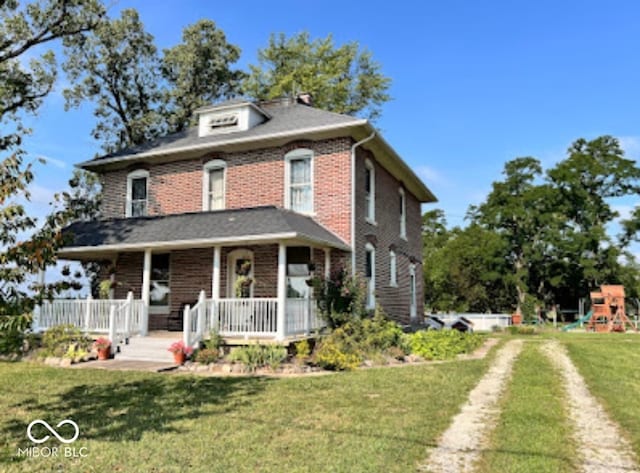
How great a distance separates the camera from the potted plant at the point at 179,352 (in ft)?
35.2

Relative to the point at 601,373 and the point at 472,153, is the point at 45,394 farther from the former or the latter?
the point at 472,153

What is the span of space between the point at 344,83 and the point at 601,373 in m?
23.8

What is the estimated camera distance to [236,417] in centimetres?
624

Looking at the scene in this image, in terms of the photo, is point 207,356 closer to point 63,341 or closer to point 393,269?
point 63,341

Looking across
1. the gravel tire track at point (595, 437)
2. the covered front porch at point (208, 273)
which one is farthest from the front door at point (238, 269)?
the gravel tire track at point (595, 437)

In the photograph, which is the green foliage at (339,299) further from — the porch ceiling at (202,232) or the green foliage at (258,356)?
the green foliage at (258,356)

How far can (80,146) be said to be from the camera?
2597cm

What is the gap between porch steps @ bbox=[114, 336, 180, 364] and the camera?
1155 cm

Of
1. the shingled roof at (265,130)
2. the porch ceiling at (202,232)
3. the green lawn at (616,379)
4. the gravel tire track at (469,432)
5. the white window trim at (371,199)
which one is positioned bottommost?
the green lawn at (616,379)

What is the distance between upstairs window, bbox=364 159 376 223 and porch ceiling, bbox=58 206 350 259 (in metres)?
2.03

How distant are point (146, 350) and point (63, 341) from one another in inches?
87.9

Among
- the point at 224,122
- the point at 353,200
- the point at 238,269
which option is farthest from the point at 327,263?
the point at 224,122

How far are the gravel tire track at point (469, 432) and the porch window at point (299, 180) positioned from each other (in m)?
7.26

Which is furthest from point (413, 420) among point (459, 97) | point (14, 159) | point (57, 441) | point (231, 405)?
point (459, 97)
